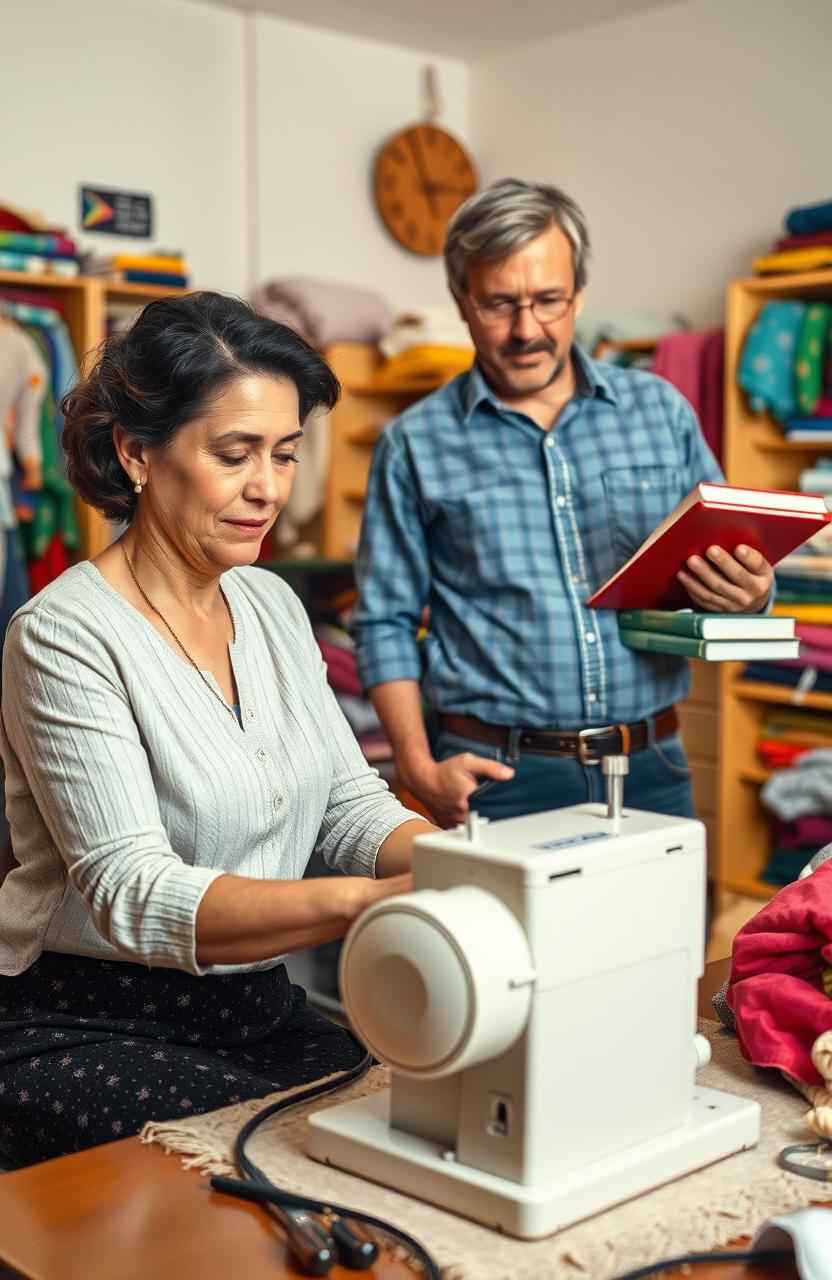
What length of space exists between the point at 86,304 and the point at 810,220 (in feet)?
6.89

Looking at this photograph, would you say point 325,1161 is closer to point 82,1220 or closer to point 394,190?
point 82,1220

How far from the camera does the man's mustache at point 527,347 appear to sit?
228 centimetres

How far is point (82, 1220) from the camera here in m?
1.09

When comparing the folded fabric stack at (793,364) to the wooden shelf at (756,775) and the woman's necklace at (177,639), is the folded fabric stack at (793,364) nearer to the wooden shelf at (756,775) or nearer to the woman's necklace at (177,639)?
the wooden shelf at (756,775)

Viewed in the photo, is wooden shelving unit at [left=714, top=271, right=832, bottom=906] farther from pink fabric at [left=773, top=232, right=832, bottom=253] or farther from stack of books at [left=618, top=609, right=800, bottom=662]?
stack of books at [left=618, top=609, right=800, bottom=662]

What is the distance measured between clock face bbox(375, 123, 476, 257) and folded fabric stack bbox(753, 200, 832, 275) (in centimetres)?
154

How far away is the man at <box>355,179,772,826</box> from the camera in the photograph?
90.4 inches

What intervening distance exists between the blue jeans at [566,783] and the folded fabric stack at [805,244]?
207 cm

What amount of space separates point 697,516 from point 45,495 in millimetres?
2917

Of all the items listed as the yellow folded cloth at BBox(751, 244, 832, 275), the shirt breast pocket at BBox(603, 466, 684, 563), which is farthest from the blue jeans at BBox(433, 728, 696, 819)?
the yellow folded cloth at BBox(751, 244, 832, 275)

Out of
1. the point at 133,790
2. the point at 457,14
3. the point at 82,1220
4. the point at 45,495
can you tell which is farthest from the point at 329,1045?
the point at 457,14

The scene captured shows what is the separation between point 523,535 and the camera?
2.35m

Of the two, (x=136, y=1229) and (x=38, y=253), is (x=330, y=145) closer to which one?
(x=38, y=253)

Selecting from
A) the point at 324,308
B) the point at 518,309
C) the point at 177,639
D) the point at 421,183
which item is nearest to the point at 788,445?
the point at 324,308
